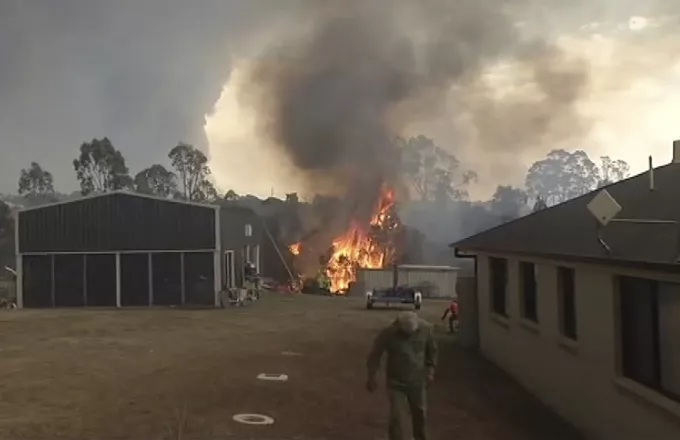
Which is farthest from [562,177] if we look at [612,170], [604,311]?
[604,311]

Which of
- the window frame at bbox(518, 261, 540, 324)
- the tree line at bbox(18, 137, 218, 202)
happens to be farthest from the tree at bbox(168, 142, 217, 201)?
the window frame at bbox(518, 261, 540, 324)

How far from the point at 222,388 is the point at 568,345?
5369 mm

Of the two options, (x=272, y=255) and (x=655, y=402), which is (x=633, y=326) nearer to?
(x=655, y=402)

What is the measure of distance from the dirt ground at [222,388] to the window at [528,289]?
122 centimetres

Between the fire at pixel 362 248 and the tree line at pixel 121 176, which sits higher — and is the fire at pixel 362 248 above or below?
below

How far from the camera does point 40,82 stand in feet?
142

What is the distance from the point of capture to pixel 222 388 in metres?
11.5

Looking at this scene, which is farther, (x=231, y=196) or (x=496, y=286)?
(x=231, y=196)

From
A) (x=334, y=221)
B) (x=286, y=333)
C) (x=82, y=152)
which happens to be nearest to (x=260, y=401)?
(x=286, y=333)

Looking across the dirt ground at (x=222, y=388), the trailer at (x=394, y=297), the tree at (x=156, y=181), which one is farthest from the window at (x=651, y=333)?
the tree at (x=156, y=181)

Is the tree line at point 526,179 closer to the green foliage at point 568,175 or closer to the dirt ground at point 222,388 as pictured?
the green foliage at point 568,175

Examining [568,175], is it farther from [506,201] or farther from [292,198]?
[292,198]

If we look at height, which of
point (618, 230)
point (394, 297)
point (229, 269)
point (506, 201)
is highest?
point (506, 201)

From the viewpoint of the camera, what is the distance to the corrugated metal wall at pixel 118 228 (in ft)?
95.3
